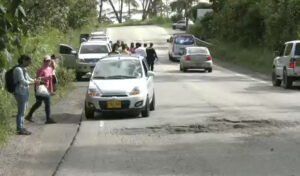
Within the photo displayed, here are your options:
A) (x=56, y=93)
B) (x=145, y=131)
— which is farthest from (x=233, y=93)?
(x=145, y=131)

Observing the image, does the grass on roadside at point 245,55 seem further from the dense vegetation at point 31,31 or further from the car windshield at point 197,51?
Result: the dense vegetation at point 31,31

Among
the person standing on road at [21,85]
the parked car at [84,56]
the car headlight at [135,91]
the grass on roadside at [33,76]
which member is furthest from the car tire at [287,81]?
the person standing on road at [21,85]

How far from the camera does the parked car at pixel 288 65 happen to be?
2402 cm

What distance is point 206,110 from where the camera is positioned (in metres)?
17.3

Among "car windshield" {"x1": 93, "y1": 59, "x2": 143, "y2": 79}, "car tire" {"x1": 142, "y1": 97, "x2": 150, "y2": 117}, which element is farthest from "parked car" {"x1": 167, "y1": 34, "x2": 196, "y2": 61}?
"car tire" {"x1": 142, "y1": 97, "x2": 150, "y2": 117}

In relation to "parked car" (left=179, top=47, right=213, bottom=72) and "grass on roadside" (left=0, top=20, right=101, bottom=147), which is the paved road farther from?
"parked car" (left=179, top=47, right=213, bottom=72)

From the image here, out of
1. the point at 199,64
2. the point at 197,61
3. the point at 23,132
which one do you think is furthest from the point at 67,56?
the point at 23,132

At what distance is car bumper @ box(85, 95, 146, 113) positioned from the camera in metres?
15.9

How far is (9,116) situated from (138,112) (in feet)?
10.3

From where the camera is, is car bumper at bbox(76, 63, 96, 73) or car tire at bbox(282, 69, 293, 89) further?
car bumper at bbox(76, 63, 96, 73)

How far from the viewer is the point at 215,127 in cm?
1420

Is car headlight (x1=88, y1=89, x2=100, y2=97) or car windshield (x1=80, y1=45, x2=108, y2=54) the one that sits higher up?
car headlight (x1=88, y1=89, x2=100, y2=97)

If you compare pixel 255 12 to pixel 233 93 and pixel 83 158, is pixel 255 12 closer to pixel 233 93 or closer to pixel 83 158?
pixel 233 93

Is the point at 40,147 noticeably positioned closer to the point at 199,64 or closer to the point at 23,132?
the point at 23,132
